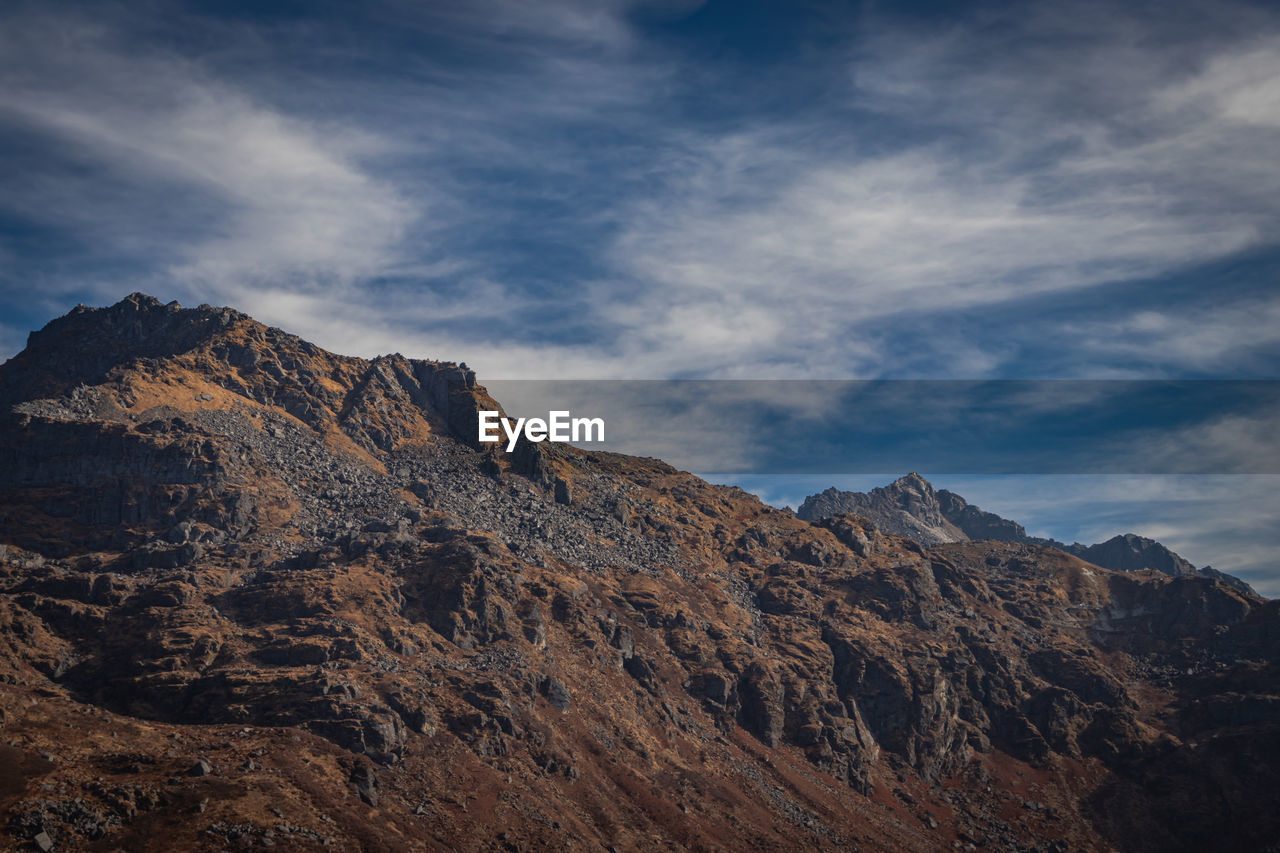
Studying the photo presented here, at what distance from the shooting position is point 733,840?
192375 millimetres

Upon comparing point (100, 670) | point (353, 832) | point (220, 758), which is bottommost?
point (353, 832)

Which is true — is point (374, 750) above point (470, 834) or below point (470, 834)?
above

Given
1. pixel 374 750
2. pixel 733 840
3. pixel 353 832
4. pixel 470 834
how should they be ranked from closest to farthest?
1. pixel 353 832
2. pixel 470 834
3. pixel 374 750
4. pixel 733 840

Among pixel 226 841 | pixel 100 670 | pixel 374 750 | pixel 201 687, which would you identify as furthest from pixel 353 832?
pixel 100 670

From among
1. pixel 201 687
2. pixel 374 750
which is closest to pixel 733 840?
pixel 374 750

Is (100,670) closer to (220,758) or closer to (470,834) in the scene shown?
(220,758)

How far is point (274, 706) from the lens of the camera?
178 m

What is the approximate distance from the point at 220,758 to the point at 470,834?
4126 centimetres

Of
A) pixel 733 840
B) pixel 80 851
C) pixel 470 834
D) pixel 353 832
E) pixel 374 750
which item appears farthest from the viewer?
pixel 733 840

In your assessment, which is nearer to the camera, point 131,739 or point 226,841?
point 226,841

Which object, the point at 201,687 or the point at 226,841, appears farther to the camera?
the point at 201,687

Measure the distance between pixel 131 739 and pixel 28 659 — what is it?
4359cm

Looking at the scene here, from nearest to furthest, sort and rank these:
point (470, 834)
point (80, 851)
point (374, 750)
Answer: point (80, 851) → point (470, 834) → point (374, 750)

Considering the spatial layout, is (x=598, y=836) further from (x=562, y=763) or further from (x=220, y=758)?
(x=220, y=758)
